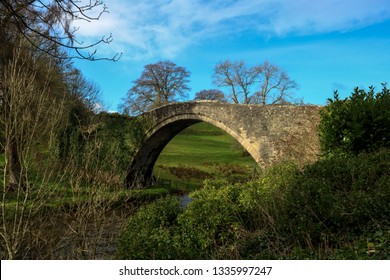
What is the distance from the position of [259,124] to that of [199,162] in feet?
46.6

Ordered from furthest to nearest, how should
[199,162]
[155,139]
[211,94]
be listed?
1. [211,94]
2. [199,162]
3. [155,139]

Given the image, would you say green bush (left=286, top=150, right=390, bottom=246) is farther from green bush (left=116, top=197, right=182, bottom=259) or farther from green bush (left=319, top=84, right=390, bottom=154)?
green bush (left=116, top=197, right=182, bottom=259)

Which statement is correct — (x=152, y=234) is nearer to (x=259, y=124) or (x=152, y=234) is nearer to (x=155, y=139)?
(x=259, y=124)

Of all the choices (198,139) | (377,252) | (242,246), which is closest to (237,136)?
(242,246)

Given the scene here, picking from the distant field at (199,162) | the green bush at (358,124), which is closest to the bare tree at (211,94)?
the distant field at (199,162)

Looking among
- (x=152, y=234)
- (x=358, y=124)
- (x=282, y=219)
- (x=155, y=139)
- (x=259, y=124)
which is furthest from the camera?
(x=155, y=139)

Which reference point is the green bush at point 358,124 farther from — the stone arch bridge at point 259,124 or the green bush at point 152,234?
the green bush at point 152,234

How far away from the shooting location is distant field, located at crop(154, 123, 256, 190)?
2569 cm

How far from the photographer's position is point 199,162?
97.7 ft

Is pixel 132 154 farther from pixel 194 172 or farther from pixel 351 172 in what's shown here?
pixel 351 172

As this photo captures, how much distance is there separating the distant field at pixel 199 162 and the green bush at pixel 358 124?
8.33 metres

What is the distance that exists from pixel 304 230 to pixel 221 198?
276 cm

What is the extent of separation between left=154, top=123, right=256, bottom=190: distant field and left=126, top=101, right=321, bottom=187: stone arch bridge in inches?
110

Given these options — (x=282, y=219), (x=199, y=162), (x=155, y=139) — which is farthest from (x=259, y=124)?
(x=199, y=162)
